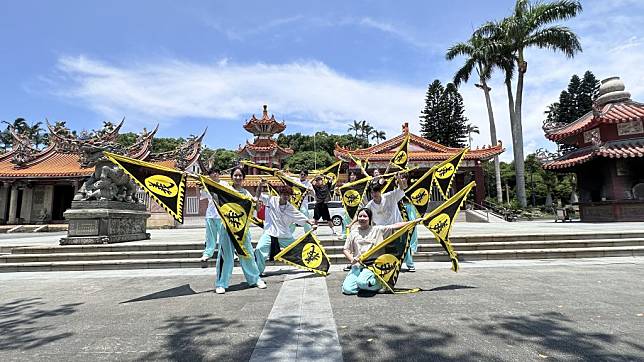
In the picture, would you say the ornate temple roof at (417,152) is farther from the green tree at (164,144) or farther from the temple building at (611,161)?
the green tree at (164,144)

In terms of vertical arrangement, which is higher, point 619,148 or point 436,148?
point 436,148

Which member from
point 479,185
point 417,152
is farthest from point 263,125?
point 479,185

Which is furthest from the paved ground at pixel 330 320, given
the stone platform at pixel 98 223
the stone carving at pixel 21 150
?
the stone carving at pixel 21 150

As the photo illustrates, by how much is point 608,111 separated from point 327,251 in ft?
57.6

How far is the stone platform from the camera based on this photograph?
8.52 m

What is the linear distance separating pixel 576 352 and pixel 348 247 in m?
2.64

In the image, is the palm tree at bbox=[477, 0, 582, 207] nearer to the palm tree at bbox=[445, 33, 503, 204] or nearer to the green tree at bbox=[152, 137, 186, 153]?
the palm tree at bbox=[445, 33, 503, 204]

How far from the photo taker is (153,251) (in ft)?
25.0

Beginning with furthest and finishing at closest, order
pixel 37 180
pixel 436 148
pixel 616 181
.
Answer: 1. pixel 436 148
2. pixel 37 180
3. pixel 616 181

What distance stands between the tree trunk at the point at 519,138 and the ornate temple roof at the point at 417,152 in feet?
3.93

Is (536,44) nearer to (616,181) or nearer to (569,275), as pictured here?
(616,181)

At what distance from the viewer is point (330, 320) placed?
11.0 feet

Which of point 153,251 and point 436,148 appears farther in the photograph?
point 436,148

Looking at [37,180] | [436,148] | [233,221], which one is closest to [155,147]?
[37,180]
